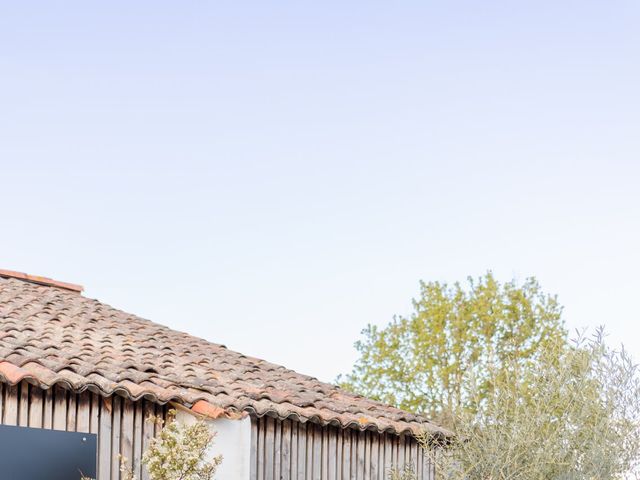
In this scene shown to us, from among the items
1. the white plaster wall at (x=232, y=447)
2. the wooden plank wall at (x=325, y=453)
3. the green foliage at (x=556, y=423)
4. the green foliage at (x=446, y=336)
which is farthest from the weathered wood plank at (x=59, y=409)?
the green foliage at (x=446, y=336)

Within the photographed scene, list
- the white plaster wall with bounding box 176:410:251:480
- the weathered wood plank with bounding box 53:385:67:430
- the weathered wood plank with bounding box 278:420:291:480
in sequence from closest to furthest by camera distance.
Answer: the weathered wood plank with bounding box 53:385:67:430 → the white plaster wall with bounding box 176:410:251:480 → the weathered wood plank with bounding box 278:420:291:480

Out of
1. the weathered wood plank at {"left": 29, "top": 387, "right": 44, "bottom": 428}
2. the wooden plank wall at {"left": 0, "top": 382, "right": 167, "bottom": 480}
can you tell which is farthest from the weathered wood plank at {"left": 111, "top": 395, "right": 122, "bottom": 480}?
the weathered wood plank at {"left": 29, "top": 387, "right": 44, "bottom": 428}

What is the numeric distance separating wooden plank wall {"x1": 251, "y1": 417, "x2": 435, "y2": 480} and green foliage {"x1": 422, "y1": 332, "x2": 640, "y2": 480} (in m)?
1.02

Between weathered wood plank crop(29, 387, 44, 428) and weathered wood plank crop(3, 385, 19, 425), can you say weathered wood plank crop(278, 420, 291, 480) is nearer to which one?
weathered wood plank crop(29, 387, 44, 428)

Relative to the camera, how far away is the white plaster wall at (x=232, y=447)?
31.1 ft

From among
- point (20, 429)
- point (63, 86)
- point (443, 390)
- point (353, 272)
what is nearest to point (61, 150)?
point (63, 86)

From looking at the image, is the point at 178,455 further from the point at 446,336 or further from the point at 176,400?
the point at 446,336

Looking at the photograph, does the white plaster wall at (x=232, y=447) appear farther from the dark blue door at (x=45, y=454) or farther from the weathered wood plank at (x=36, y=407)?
the weathered wood plank at (x=36, y=407)

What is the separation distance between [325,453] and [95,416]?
292 centimetres

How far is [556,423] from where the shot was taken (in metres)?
10.1

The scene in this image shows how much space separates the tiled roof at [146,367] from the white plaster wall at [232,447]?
156 millimetres

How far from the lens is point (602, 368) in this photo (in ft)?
34.0

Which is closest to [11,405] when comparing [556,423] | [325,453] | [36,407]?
[36,407]

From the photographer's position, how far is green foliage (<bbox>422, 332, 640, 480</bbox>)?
9648mm
